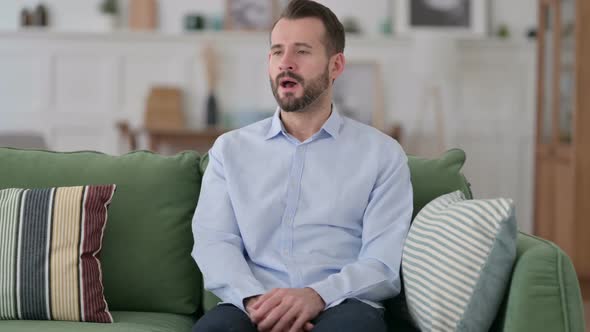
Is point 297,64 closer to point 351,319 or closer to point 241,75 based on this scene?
point 351,319

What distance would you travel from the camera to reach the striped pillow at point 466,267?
157cm

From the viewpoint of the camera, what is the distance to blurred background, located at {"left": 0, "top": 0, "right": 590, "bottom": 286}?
573 centimetres

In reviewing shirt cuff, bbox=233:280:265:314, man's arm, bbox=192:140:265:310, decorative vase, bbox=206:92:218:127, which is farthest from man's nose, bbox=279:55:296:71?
decorative vase, bbox=206:92:218:127

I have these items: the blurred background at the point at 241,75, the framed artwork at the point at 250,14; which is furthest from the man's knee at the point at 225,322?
the framed artwork at the point at 250,14

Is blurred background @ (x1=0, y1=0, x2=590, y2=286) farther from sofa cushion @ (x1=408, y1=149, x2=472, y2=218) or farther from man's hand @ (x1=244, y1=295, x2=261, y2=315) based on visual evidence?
man's hand @ (x1=244, y1=295, x2=261, y2=315)

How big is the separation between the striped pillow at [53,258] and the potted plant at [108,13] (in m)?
4.08

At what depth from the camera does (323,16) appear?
2.00 metres

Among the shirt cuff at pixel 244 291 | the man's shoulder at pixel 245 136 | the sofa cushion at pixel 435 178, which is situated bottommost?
the shirt cuff at pixel 244 291

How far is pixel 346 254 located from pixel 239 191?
311 mm

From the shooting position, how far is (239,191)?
6.33 feet

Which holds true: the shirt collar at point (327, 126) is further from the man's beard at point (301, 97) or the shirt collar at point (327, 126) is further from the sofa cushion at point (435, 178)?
the sofa cushion at point (435, 178)

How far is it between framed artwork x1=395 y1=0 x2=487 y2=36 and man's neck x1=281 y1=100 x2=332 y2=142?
4.03 m

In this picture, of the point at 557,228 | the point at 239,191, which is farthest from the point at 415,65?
the point at 239,191

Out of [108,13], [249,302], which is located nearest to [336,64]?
[249,302]
